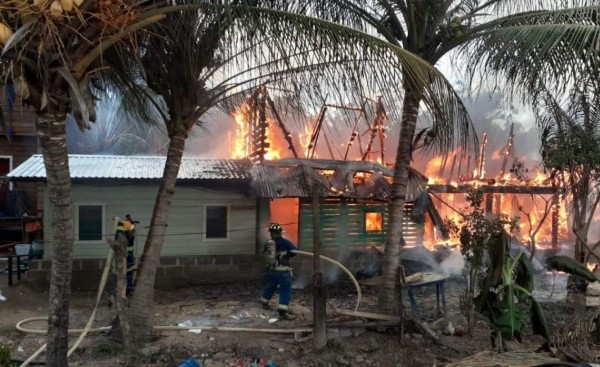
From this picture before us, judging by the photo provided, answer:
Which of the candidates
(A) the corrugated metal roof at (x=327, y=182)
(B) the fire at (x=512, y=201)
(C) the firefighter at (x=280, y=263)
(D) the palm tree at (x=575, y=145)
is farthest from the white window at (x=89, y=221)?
(D) the palm tree at (x=575, y=145)

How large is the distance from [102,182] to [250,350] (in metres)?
6.54

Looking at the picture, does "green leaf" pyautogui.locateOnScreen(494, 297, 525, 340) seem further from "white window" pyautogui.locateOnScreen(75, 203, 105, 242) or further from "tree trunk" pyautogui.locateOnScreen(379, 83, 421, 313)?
"white window" pyautogui.locateOnScreen(75, 203, 105, 242)

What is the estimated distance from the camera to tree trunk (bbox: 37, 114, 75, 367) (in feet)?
14.4

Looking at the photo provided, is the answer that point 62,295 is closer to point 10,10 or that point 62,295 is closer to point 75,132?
point 10,10

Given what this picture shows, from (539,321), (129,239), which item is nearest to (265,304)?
(129,239)

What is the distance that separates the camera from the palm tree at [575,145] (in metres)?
8.48

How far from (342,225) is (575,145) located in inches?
245

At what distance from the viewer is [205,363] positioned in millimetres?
6277

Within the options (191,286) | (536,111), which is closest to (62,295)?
(191,286)

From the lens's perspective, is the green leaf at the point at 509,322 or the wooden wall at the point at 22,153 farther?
the wooden wall at the point at 22,153

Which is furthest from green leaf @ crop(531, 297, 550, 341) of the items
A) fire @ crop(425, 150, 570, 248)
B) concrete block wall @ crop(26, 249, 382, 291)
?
fire @ crop(425, 150, 570, 248)

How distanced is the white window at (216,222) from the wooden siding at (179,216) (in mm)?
90

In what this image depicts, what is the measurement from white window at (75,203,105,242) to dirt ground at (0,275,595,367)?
1997 mm

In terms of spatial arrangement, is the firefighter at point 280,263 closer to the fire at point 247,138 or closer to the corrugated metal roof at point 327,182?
the corrugated metal roof at point 327,182
